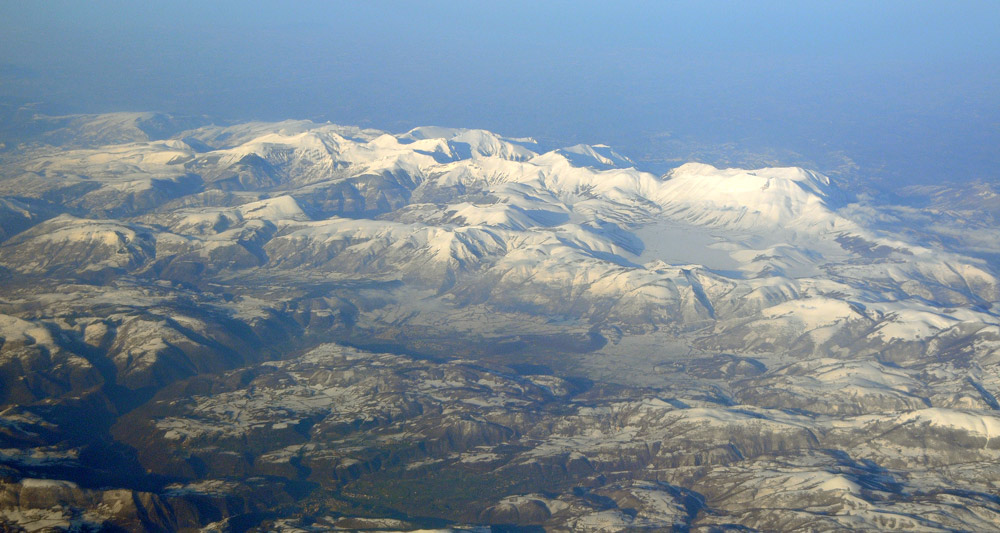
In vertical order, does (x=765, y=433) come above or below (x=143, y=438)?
above

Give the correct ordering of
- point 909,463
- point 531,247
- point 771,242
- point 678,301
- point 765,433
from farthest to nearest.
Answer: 1. point 771,242
2. point 531,247
3. point 678,301
4. point 765,433
5. point 909,463

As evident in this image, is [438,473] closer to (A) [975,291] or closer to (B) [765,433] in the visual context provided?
(B) [765,433]

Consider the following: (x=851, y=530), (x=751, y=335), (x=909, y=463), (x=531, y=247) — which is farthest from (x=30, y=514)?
(x=531, y=247)

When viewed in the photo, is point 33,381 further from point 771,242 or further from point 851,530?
point 771,242

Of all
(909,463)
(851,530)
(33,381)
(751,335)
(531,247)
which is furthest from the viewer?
(531,247)

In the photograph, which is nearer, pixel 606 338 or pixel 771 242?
pixel 606 338

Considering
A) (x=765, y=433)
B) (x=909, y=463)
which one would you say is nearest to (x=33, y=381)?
(x=765, y=433)
